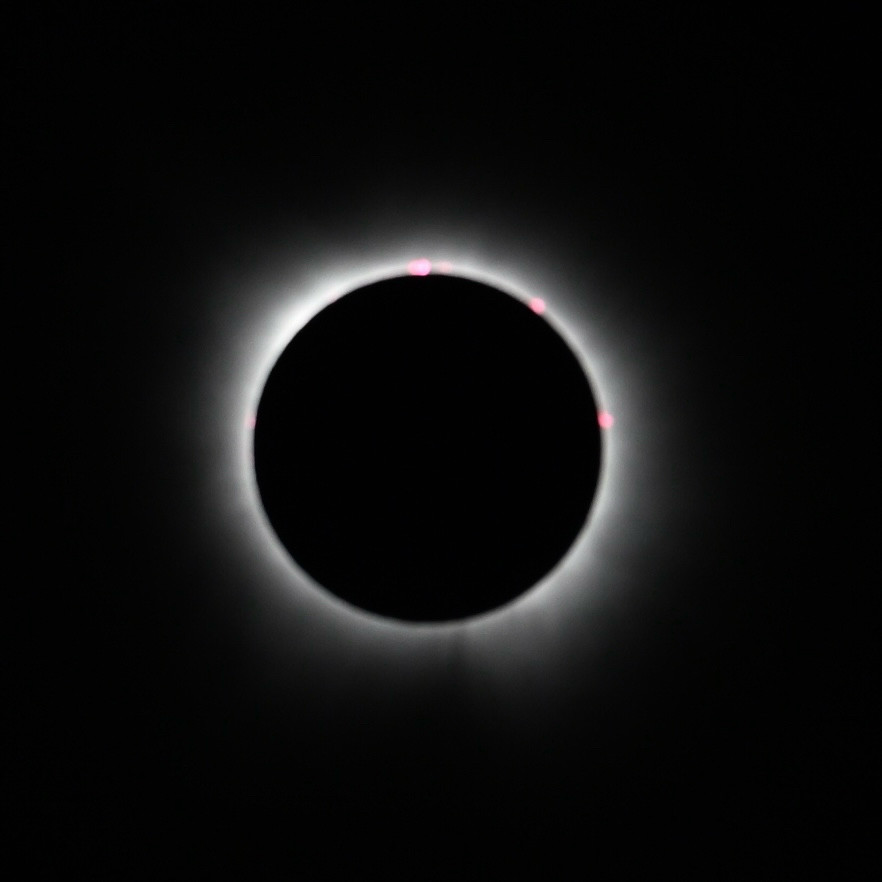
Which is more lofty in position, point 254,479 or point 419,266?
point 419,266

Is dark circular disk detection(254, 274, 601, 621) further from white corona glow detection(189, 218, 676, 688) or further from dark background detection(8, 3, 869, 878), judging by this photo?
dark background detection(8, 3, 869, 878)

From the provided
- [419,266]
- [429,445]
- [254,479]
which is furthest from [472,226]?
[254,479]

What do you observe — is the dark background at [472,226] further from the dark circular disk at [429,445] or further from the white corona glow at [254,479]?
the dark circular disk at [429,445]

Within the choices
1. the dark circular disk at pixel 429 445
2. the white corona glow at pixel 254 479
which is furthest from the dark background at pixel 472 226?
the dark circular disk at pixel 429 445

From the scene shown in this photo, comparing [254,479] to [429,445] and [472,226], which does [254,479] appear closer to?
[429,445]

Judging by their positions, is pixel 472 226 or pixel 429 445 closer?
pixel 429 445
